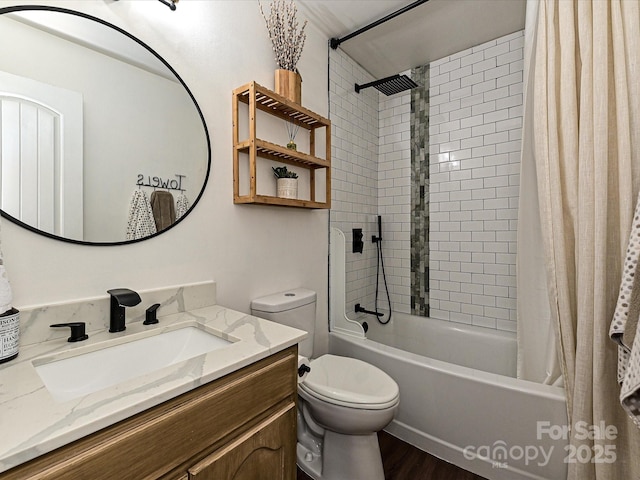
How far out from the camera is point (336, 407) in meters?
1.31

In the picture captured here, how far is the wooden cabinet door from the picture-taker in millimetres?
763

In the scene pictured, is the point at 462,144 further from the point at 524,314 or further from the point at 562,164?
the point at 524,314

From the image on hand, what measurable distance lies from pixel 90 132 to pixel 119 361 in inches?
30.1

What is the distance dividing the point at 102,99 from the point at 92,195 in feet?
1.12

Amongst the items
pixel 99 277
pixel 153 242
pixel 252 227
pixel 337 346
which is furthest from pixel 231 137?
pixel 337 346

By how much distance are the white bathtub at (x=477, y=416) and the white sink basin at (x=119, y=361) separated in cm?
112

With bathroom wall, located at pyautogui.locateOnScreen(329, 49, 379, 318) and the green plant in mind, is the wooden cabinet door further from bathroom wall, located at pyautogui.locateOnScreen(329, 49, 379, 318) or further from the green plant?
bathroom wall, located at pyautogui.locateOnScreen(329, 49, 379, 318)

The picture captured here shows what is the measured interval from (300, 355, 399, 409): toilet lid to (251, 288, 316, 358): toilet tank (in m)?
0.19

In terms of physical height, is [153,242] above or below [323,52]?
below

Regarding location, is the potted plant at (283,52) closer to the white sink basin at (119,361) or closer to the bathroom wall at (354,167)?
the bathroom wall at (354,167)

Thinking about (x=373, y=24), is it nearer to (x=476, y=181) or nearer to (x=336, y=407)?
(x=476, y=181)

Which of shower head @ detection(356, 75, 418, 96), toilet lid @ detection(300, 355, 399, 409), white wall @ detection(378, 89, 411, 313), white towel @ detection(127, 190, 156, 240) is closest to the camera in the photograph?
white towel @ detection(127, 190, 156, 240)

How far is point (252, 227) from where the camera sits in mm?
1617

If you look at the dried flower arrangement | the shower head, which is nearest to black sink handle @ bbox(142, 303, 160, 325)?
the dried flower arrangement
